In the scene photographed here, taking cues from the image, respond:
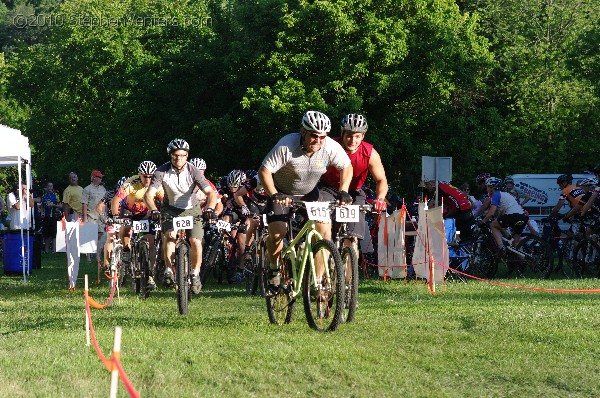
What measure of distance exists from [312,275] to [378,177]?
192 centimetres

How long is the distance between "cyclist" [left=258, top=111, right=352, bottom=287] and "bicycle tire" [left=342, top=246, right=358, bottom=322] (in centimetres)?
47

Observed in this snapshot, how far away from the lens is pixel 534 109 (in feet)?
149

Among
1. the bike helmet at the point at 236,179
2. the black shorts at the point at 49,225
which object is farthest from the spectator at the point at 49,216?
the bike helmet at the point at 236,179

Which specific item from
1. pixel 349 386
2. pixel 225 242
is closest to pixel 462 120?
pixel 225 242

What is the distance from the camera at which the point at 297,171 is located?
35.7 feet

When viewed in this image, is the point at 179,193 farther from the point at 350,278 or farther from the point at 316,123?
the point at 350,278

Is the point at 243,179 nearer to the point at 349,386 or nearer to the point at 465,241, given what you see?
the point at 465,241

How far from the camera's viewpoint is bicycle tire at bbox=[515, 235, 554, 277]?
1972 centimetres

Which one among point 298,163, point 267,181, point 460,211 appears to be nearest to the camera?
point 267,181

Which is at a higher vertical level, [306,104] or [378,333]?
[306,104]

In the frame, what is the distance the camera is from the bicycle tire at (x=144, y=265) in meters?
15.5

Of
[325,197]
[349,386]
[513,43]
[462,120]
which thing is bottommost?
[349,386]

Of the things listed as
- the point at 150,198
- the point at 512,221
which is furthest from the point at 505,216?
the point at 150,198

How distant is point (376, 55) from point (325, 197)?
30122 millimetres
